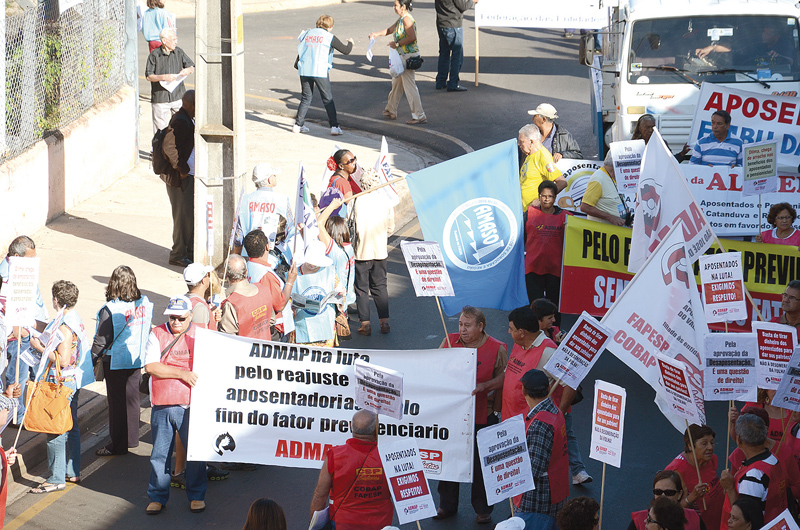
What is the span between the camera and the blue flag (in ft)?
28.4

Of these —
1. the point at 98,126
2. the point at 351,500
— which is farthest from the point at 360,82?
the point at 351,500

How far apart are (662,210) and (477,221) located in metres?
1.62

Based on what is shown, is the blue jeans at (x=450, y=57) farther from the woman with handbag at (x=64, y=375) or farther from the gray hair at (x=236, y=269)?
the woman with handbag at (x=64, y=375)

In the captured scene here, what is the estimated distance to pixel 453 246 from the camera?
8.65 m

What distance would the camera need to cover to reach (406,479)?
18.0 feet

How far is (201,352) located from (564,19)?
12.7m

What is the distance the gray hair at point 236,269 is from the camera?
789 cm

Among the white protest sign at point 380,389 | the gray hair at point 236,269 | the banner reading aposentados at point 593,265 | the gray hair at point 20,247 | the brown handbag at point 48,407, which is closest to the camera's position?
the white protest sign at point 380,389

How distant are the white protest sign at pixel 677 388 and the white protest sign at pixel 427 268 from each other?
5.87ft

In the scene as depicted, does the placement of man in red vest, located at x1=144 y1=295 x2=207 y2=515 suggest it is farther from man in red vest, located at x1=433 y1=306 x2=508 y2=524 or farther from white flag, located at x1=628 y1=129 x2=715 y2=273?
white flag, located at x1=628 y1=129 x2=715 y2=273

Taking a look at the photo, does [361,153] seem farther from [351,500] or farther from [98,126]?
[351,500]

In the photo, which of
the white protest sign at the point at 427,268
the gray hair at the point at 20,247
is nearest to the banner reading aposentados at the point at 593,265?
the white protest sign at the point at 427,268

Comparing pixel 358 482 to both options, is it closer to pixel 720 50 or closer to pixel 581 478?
pixel 581 478

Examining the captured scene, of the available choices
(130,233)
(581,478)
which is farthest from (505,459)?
(130,233)
